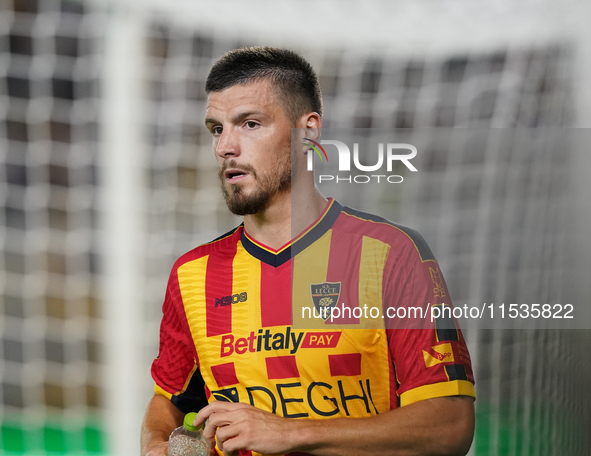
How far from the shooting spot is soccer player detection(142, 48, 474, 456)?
1218 millimetres

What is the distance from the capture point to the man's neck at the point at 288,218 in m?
1.50

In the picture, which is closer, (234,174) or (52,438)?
(234,174)

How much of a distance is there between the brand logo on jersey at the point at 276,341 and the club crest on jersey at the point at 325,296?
56 millimetres

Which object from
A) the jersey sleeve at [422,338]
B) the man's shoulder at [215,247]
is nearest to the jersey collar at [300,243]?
the man's shoulder at [215,247]

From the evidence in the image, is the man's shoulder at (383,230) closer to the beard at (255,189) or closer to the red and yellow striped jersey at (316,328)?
the red and yellow striped jersey at (316,328)

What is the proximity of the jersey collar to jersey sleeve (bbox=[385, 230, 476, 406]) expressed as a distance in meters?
0.21

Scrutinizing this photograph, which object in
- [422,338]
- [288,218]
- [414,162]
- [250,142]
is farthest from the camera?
[414,162]

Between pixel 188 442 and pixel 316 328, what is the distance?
1.36ft

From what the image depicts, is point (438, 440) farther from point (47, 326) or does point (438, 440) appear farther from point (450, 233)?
point (47, 326)

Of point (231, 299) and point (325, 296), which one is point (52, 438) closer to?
point (231, 299)

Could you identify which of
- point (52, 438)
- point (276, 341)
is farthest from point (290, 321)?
point (52, 438)

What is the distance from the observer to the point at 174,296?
1591 mm

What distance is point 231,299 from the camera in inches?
59.5

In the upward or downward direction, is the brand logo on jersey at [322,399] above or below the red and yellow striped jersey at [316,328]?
below
